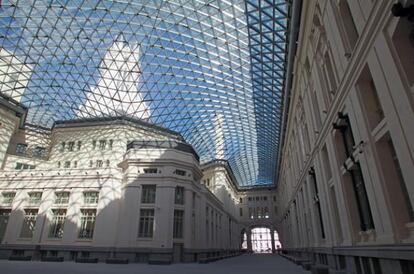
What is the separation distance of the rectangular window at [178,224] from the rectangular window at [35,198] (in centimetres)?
1948

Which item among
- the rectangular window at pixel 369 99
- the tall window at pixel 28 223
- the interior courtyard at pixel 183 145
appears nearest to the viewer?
the rectangular window at pixel 369 99

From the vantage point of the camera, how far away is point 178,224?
120ft

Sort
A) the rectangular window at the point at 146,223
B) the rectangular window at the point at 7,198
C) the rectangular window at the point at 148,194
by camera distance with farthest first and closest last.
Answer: the rectangular window at the point at 7,198
the rectangular window at the point at 148,194
the rectangular window at the point at 146,223

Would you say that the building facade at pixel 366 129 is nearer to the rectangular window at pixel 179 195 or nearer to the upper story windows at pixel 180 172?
the rectangular window at pixel 179 195

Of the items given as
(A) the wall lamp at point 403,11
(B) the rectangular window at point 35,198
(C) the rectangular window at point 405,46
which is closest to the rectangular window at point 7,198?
(B) the rectangular window at point 35,198

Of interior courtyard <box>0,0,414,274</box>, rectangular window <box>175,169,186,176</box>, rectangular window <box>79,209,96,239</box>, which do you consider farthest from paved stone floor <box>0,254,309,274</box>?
rectangular window <box>175,169,186,176</box>

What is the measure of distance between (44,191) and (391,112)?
42185 millimetres

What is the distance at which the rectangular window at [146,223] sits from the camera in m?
34.9

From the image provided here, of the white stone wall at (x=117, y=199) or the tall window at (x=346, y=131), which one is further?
the white stone wall at (x=117, y=199)

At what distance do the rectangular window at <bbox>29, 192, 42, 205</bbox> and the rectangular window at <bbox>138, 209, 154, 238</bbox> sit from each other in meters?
15.3

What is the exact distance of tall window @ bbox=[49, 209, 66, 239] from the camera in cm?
3656

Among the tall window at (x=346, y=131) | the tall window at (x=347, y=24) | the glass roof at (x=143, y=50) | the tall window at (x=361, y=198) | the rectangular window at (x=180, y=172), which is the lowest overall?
the tall window at (x=361, y=198)

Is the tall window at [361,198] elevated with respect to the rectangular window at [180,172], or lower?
lower

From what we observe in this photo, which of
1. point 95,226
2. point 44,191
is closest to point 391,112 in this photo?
point 95,226
